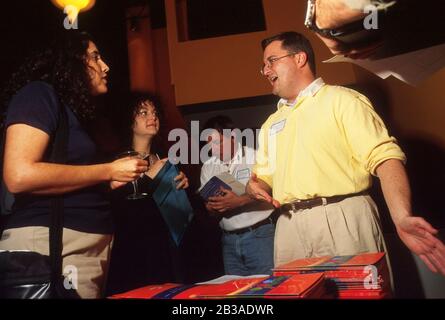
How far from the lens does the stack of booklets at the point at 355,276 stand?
25.4 inches

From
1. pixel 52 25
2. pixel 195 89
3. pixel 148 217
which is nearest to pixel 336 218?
pixel 148 217

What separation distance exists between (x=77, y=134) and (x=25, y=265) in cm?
38

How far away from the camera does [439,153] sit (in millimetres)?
1552

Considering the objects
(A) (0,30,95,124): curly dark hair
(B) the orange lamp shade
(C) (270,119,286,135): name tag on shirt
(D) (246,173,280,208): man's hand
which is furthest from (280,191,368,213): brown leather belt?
(B) the orange lamp shade

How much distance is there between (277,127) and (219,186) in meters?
0.40

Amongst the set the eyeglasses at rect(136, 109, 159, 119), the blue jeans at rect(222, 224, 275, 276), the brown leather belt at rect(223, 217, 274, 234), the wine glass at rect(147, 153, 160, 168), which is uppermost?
the eyeglasses at rect(136, 109, 159, 119)

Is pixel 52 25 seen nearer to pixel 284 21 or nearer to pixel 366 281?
pixel 284 21

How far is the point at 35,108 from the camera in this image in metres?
0.90

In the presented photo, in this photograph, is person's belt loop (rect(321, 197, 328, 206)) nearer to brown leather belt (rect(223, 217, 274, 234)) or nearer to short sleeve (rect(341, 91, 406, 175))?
short sleeve (rect(341, 91, 406, 175))

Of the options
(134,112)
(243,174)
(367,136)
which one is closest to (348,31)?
(367,136)

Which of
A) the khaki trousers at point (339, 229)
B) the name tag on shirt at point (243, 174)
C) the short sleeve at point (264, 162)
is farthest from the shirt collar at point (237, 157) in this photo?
the khaki trousers at point (339, 229)

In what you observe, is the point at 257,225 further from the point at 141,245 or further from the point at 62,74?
the point at 62,74

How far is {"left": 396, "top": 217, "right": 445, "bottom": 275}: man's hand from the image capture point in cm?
66

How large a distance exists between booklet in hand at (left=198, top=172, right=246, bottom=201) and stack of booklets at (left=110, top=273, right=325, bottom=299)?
2.60 ft
